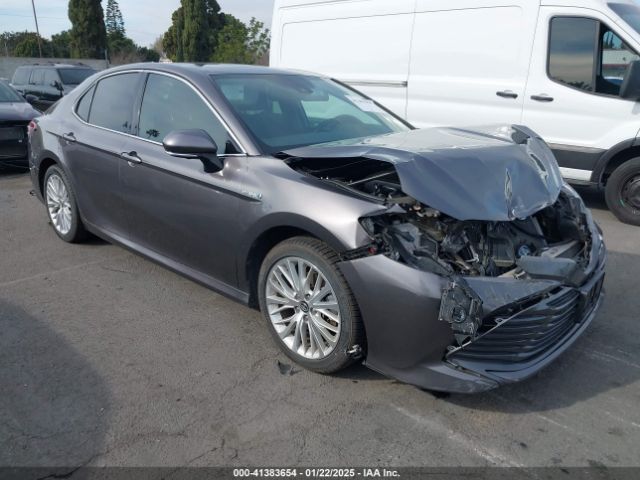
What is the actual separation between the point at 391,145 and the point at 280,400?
1.55 meters

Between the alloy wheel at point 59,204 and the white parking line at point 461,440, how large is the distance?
11.9 feet

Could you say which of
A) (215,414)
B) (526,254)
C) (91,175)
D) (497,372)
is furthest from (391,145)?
(91,175)

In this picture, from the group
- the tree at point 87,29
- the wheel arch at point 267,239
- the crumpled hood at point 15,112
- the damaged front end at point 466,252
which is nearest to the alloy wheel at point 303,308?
the wheel arch at point 267,239

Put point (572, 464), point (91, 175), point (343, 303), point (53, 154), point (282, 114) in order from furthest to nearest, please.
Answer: point (53, 154)
point (91, 175)
point (282, 114)
point (343, 303)
point (572, 464)

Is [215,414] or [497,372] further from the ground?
[497,372]

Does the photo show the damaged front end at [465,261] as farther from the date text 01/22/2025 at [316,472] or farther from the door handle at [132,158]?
the door handle at [132,158]

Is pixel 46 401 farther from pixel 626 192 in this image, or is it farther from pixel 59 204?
pixel 626 192

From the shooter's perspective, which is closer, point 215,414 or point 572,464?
point 572,464

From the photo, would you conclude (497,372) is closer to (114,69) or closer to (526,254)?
(526,254)

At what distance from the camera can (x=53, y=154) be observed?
4.97 meters

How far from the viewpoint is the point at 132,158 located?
13.1 ft

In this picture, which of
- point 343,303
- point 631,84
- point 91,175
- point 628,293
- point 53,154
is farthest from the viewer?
point 631,84

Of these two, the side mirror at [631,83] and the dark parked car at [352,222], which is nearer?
the dark parked car at [352,222]

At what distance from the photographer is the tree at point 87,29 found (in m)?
44.3
